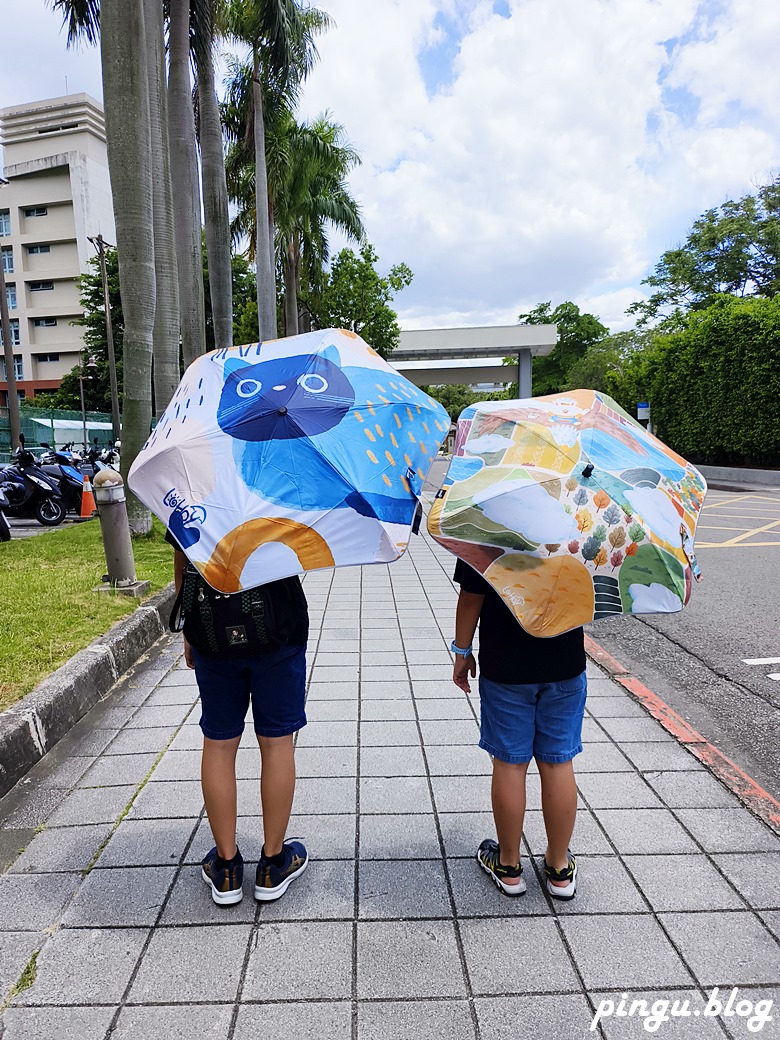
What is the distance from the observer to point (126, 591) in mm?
6000

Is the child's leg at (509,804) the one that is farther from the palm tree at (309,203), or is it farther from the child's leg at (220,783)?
the palm tree at (309,203)

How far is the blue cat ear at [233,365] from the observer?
2.18 m

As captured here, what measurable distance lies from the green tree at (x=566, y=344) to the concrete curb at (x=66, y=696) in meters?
51.6

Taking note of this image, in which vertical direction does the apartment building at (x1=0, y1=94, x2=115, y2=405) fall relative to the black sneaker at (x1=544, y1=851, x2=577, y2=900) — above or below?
above

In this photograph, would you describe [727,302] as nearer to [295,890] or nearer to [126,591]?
[126,591]

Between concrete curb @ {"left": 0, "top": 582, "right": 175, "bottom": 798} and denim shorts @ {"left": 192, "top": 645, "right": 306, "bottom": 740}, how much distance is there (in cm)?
154

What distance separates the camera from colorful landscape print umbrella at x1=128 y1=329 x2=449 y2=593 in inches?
75.8

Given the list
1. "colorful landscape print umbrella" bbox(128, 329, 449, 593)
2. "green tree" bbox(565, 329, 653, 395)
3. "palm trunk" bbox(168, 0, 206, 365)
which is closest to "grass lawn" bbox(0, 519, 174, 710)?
"colorful landscape print umbrella" bbox(128, 329, 449, 593)

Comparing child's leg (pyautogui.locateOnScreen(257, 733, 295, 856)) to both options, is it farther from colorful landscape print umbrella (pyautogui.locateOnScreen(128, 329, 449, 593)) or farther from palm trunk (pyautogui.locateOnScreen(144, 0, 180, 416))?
palm trunk (pyautogui.locateOnScreen(144, 0, 180, 416))

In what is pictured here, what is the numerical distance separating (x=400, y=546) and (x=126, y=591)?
4.73 meters

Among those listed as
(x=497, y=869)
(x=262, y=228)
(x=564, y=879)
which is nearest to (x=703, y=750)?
(x=564, y=879)

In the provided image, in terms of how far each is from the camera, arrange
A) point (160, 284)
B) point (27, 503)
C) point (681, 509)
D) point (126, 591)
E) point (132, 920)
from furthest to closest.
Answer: point (27, 503) → point (160, 284) → point (126, 591) → point (132, 920) → point (681, 509)

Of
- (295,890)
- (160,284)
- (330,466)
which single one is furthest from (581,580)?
(160,284)

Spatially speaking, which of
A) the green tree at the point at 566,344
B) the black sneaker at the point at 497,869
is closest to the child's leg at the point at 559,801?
A: the black sneaker at the point at 497,869
